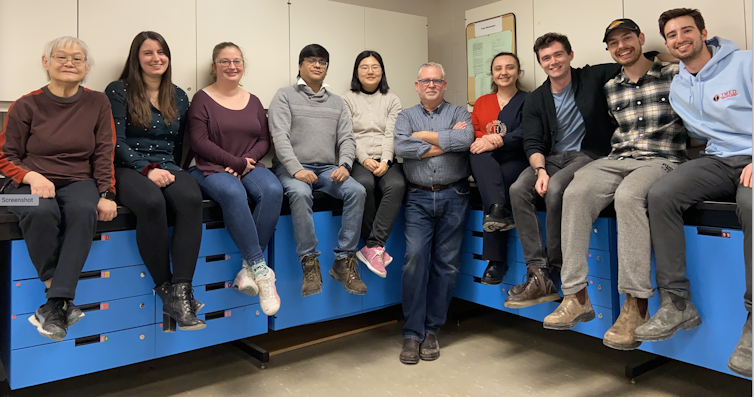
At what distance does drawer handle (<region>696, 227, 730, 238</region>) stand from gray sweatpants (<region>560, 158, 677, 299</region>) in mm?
188

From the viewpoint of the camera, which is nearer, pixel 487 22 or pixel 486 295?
pixel 486 295

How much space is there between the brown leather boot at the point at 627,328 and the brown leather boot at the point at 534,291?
0.36 metres

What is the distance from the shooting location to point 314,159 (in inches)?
113

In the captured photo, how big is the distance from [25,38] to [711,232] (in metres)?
3.05

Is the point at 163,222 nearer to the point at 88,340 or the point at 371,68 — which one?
the point at 88,340

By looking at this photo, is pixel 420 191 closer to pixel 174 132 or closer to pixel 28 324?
pixel 174 132

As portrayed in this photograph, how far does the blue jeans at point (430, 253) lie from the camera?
9.07 ft

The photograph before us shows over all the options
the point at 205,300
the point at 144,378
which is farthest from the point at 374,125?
the point at 144,378

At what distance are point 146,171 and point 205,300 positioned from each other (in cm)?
66

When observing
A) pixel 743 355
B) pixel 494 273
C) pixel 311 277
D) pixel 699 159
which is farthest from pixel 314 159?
pixel 743 355

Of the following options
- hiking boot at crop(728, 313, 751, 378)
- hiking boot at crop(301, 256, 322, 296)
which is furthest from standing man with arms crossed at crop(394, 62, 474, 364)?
hiking boot at crop(728, 313, 751, 378)

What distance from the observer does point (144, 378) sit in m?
2.49

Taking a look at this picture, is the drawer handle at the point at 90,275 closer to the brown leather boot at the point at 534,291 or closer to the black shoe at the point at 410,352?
the black shoe at the point at 410,352

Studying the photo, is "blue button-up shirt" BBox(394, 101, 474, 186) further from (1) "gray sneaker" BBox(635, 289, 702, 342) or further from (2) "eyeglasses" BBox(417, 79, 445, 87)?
(1) "gray sneaker" BBox(635, 289, 702, 342)
